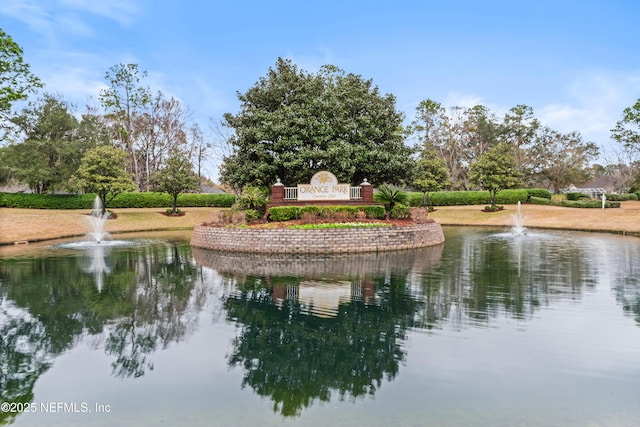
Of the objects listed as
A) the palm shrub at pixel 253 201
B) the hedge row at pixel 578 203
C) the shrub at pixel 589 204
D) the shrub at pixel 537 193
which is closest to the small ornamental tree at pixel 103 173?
the palm shrub at pixel 253 201

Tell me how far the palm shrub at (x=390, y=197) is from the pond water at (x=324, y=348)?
1151cm

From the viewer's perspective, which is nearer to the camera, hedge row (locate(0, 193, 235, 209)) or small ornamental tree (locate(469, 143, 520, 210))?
hedge row (locate(0, 193, 235, 209))

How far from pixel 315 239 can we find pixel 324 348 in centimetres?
1285

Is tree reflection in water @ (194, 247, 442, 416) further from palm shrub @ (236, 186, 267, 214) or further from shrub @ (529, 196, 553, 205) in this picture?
shrub @ (529, 196, 553, 205)

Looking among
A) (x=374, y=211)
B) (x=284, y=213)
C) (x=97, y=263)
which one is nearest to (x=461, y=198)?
(x=374, y=211)

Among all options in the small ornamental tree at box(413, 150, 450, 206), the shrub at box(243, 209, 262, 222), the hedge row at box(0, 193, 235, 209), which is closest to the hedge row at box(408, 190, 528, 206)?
the small ornamental tree at box(413, 150, 450, 206)

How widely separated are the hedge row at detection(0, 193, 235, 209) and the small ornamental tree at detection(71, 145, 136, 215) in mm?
3077

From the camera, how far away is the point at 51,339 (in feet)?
25.2

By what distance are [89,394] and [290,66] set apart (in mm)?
27365

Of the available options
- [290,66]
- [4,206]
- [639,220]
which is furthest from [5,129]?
[639,220]

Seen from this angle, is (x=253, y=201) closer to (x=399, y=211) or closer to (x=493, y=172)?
(x=399, y=211)

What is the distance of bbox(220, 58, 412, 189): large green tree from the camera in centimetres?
2684

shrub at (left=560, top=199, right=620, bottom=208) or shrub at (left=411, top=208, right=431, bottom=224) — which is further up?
shrub at (left=560, top=199, right=620, bottom=208)

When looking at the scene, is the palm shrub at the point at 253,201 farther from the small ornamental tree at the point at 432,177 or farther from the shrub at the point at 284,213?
the small ornamental tree at the point at 432,177
